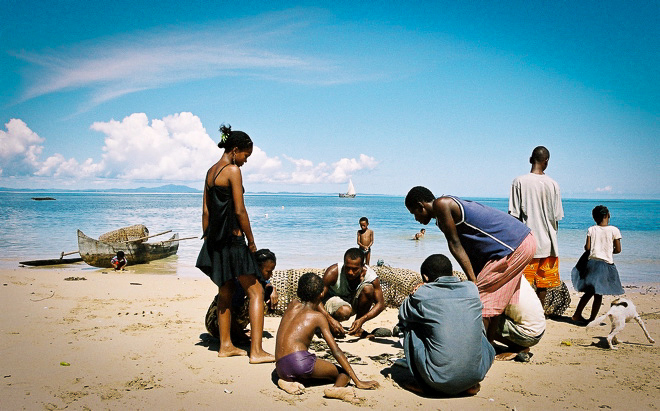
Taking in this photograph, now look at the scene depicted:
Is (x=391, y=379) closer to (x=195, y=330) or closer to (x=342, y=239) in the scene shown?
(x=195, y=330)

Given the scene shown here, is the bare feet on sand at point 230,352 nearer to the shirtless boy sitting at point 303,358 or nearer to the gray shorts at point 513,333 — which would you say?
the shirtless boy sitting at point 303,358

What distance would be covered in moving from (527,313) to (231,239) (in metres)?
2.70

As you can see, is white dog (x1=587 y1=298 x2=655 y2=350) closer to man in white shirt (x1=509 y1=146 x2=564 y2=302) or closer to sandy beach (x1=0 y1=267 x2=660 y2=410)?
sandy beach (x1=0 y1=267 x2=660 y2=410)

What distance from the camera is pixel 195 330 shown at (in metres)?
4.84

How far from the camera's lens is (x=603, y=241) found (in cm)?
532

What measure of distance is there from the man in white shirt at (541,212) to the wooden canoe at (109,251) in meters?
10.5

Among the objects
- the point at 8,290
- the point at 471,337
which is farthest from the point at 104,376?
the point at 8,290

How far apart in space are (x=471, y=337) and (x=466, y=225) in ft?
3.08

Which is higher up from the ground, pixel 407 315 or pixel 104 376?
pixel 407 315

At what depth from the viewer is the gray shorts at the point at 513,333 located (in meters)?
3.82

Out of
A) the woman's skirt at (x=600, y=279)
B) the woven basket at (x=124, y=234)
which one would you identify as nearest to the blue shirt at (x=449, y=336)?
the woman's skirt at (x=600, y=279)

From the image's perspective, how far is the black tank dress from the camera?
3.74 meters

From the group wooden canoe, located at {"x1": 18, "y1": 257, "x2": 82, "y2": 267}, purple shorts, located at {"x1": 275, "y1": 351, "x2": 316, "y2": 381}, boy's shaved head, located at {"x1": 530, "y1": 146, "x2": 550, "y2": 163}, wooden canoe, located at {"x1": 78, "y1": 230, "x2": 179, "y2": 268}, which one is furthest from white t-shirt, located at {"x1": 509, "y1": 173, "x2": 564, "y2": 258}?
wooden canoe, located at {"x1": 18, "y1": 257, "x2": 82, "y2": 267}

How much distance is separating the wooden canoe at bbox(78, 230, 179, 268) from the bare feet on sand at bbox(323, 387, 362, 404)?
33.4 feet
